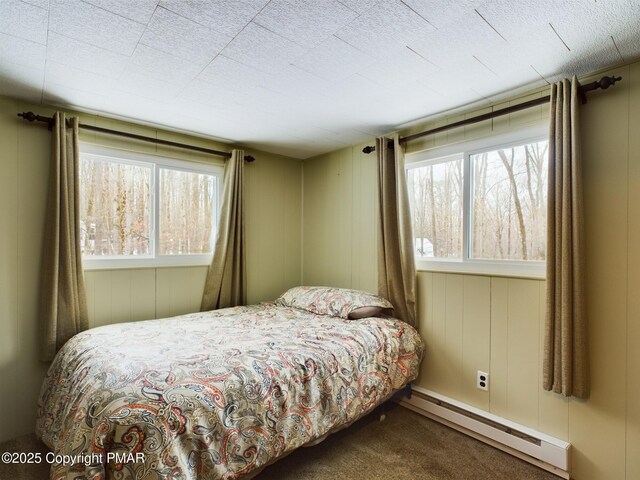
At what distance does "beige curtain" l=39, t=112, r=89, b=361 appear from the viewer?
2219 mm

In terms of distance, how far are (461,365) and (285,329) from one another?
1.34 m

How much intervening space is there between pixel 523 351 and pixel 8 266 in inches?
136

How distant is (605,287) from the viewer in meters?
1.83

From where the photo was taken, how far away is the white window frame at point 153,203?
8.29ft

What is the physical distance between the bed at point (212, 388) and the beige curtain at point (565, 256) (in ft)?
3.10

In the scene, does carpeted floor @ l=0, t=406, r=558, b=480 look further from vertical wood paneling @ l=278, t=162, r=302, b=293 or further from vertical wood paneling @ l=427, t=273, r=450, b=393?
vertical wood paneling @ l=278, t=162, r=302, b=293

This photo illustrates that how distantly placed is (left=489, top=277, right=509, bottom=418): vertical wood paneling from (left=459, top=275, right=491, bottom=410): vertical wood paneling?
1.3 inches

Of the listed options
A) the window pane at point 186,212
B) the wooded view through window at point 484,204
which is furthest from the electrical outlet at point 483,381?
the window pane at point 186,212

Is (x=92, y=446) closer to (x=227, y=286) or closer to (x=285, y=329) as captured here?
(x=285, y=329)

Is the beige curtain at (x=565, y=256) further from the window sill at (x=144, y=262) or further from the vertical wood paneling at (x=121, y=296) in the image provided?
the vertical wood paneling at (x=121, y=296)

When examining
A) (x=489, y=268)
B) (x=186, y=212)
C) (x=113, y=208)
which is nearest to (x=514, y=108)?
(x=489, y=268)

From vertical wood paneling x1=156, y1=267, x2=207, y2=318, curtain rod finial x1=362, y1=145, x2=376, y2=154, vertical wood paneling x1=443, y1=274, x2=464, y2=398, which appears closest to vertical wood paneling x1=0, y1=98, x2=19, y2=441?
vertical wood paneling x1=156, y1=267, x2=207, y2=318

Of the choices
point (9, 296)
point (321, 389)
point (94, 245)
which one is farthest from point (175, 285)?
point (321, 389)

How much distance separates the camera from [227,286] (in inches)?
123
